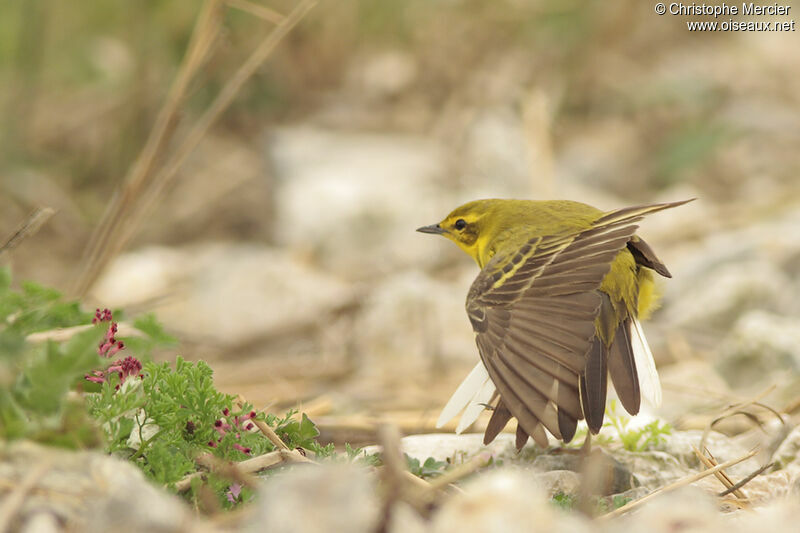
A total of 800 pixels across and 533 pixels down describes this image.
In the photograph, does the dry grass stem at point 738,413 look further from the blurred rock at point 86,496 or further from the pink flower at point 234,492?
the blurred rock at point 86,496

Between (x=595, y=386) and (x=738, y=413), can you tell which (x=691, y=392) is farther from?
(x=595, y=386)

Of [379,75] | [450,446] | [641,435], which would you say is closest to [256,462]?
[450,446]

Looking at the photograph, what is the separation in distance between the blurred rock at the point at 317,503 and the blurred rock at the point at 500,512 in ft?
0.46

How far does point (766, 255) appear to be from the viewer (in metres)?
5.80

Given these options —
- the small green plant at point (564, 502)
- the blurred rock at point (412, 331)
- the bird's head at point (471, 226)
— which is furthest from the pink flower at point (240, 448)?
the blurred rock at point (412, 331)

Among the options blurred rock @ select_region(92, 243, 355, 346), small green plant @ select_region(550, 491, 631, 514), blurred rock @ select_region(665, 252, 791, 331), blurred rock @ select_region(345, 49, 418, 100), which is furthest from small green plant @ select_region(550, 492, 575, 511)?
blurred rock @ select_region(345, 49, 418, 100)

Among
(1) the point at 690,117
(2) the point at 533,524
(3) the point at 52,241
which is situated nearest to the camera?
(2) the point at 533,524

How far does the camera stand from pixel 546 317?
3.09 metres

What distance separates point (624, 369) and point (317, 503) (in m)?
1.91

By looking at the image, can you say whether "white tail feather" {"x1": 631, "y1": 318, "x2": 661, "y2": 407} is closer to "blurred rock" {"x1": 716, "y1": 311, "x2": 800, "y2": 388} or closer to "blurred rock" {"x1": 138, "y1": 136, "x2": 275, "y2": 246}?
"blurred rock" {"x1": 716, "y1": 311, "x2": 800, "y2": 388}

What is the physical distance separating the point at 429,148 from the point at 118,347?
6.07 m

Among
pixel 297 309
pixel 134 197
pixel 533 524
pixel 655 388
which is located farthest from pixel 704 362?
pixel 533 524

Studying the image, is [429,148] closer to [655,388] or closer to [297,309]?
[297,309]

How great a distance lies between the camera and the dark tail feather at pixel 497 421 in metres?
2.66
